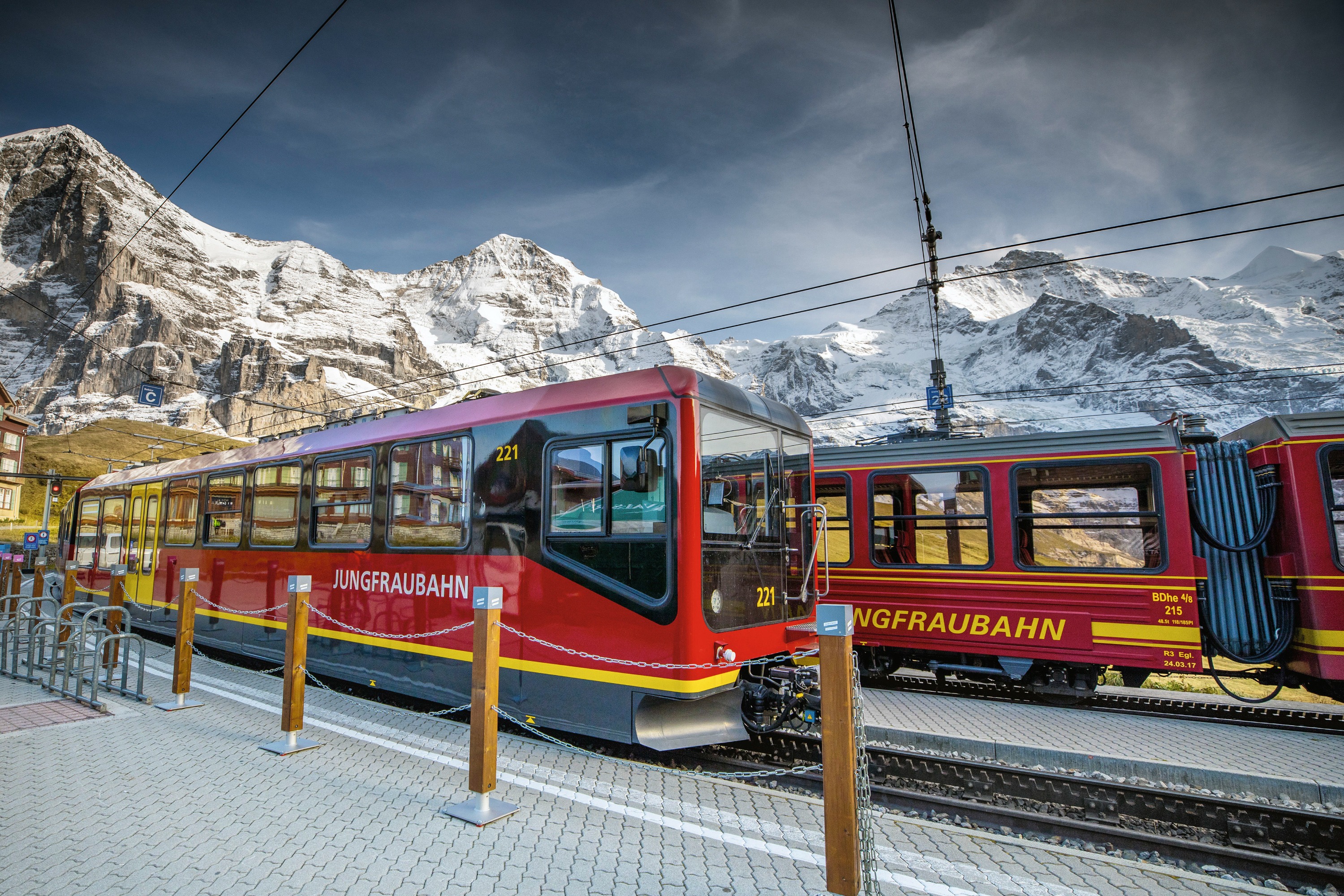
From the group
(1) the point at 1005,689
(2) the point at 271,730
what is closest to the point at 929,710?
(1) the point at 1005,689

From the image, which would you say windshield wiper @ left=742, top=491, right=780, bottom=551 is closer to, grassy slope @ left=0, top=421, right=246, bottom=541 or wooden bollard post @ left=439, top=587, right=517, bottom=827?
wooden bollard post @ left=439, top=587, right=517, bottom=827

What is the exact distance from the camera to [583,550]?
19.8 feet

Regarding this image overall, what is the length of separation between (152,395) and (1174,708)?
23983 millimetres

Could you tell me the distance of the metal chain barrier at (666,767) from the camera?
16.4 ft

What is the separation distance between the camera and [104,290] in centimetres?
17262

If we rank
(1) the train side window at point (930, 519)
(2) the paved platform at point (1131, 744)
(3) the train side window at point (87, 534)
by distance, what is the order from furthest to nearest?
(3) the train side window at point (87, 534), (1) the train side window at point (930, 519), (2) the paved platform at point (1131, 744)

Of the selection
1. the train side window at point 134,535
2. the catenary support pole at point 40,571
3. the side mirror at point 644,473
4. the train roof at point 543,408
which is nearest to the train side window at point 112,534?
the train side window at point 134,535

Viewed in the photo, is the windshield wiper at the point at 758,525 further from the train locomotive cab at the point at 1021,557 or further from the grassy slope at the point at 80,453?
the grassy slope at the point at 80,453

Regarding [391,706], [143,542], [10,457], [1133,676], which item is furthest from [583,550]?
[10,457]

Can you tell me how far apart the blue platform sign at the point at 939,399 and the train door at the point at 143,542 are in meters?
16.1

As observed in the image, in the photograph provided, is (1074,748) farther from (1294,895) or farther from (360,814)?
(360,814)

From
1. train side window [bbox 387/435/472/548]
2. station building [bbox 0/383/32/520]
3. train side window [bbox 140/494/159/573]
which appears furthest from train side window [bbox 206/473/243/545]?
station building [bbox 0/383/32/520]

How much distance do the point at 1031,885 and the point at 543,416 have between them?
5.01 meters

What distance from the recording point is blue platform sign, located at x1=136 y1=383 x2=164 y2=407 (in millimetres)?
18344
